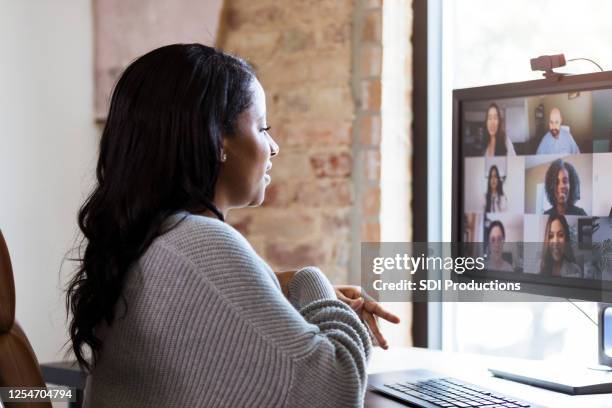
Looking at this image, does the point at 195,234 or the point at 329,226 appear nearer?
the point at 195,234

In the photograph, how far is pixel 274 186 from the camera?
244 cm

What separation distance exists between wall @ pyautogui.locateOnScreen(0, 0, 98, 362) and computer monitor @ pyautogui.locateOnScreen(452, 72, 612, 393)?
1298 mm

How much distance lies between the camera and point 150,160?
1183 mm

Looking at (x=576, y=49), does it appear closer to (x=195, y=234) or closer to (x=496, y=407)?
(x=496, y=407)

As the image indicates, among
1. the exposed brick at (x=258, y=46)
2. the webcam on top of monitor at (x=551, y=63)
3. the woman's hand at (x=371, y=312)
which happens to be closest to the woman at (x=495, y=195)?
the webcam on top of monitor at (x=551, y=63)

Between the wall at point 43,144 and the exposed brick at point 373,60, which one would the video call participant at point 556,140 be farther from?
the wall at point 43,144

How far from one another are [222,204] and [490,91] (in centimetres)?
72

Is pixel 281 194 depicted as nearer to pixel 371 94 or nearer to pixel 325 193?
pixel 325 193

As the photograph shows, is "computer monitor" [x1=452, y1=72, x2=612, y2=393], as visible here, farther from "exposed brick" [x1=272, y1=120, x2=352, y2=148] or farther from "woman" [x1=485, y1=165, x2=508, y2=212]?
"exposed brick" [x1=272, y1=120, x2=352, y2=148]

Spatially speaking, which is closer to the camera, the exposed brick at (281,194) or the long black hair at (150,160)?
the long black hair at (150,160)

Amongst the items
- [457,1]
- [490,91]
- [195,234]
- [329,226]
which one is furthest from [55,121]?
[195,234]

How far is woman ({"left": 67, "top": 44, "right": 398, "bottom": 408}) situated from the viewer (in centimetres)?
107

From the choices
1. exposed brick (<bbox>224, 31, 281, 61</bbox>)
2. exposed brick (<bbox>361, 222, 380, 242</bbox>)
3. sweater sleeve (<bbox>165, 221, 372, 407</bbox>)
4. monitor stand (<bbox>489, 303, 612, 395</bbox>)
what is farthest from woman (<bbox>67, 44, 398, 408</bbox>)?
exposed brick (<bbox>224, 31, 281, 61</bbox>)

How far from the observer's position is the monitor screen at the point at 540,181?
1562 mm
